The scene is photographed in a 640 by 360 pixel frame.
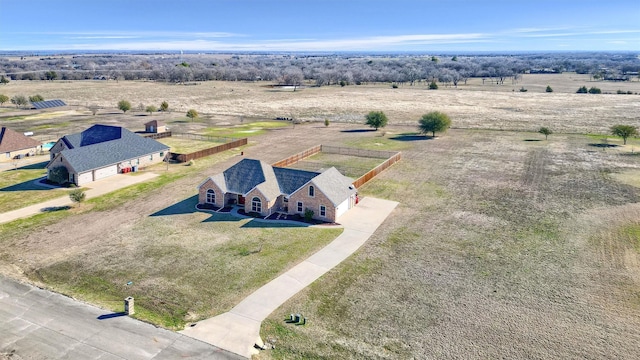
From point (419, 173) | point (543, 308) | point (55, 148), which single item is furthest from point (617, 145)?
point (55, 148)

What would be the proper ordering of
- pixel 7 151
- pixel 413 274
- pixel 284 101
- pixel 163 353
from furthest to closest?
pixel 284 101
pixel 7 151
pixel 413 274
pixel 163 353

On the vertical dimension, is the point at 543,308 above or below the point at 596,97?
below

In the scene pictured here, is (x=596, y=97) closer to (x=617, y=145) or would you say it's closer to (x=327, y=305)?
(x=617, y=145)

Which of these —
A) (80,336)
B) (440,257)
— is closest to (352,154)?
(440,257)

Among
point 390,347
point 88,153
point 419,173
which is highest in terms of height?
point 88,153

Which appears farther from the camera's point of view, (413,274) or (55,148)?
(55,148)

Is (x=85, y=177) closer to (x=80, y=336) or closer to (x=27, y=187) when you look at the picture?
(x=27, y=187)
